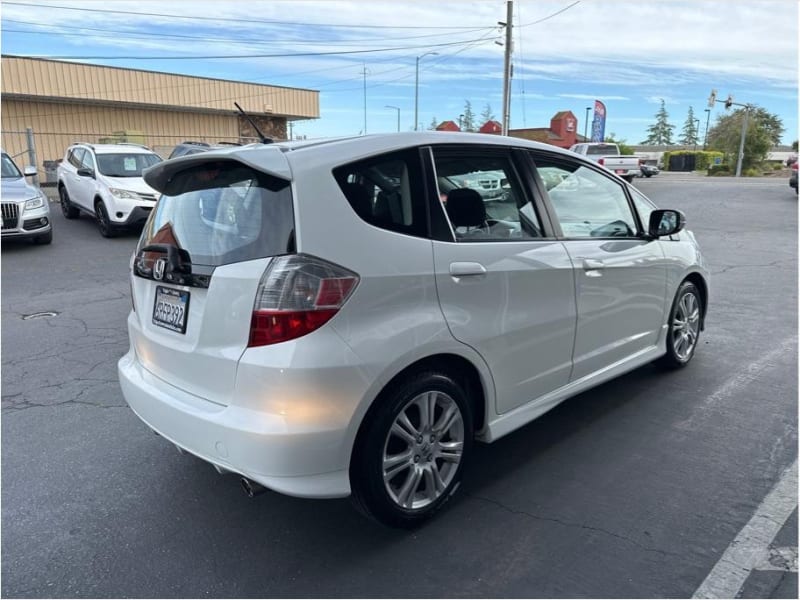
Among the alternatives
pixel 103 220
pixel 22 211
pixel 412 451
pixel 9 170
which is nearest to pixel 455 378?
pixel 412 451

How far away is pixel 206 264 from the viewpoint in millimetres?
2664

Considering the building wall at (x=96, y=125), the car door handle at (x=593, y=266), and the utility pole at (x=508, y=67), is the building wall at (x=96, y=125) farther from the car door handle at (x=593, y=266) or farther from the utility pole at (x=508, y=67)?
the car door handle at (x=593, y=266)

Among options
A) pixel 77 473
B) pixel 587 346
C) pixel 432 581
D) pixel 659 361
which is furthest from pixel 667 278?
pixel 77 473

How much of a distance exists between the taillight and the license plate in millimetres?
489

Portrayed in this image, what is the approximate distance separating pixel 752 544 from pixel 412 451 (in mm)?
1598

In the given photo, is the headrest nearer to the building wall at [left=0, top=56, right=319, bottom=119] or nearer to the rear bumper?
the rear bumper

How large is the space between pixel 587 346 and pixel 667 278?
1189 millimetres

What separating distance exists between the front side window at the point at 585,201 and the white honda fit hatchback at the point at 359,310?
3 centimetres

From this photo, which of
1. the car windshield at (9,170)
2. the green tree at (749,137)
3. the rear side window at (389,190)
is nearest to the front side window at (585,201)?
the rear side window at (389,190)

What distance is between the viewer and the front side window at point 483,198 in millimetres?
3053

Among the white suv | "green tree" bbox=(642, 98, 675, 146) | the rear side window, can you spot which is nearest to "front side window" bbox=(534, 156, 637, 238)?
the rear side window

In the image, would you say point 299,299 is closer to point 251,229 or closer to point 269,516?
point 251,229

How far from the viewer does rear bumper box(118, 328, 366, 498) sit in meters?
2.41

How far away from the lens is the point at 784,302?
739 cm
